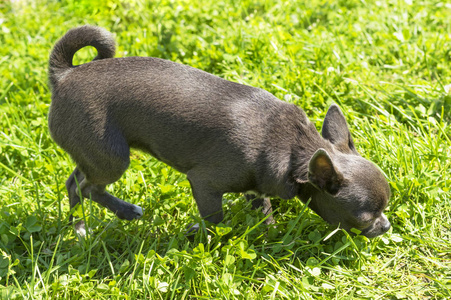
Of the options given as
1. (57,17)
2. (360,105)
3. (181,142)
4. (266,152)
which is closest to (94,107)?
(181,142)

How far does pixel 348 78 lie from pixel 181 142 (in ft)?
7.85

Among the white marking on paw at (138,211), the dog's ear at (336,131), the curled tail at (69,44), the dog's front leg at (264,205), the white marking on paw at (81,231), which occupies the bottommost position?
the white marking on paw at (81,231)

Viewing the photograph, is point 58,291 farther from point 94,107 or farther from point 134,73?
point 134,73

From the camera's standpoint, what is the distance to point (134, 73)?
3672mm

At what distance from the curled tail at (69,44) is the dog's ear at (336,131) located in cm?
177

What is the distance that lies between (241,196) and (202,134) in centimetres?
99

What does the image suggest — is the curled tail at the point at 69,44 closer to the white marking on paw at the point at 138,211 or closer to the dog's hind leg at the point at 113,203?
the dog's hind leg at the point at 113,203

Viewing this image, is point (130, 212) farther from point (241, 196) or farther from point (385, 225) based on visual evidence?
point (385, 225)

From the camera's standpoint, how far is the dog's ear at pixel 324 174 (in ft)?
10.6

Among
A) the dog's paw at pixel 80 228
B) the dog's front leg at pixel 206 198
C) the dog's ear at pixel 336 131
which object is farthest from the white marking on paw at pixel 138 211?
the dog's ear at pixel 336 131

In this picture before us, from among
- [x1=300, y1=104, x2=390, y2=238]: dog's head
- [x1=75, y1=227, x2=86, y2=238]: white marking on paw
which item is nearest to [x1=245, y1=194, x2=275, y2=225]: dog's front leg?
[x1=300, y1=104, x2=390, y2=238]: dog's head

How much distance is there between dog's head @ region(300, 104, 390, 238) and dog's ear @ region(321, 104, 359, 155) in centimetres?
11

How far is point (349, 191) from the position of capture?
134 inches

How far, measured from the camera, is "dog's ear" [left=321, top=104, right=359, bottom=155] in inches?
148
